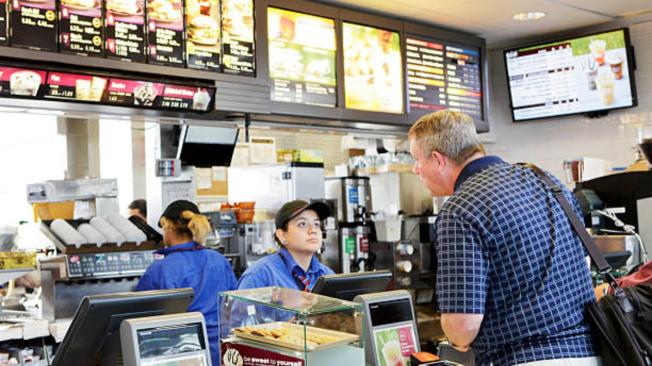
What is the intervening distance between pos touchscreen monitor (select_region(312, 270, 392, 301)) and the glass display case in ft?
1.48

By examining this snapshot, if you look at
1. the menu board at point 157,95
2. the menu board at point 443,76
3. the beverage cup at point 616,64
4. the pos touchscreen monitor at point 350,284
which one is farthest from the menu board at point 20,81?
the beverage cup at point 616,64

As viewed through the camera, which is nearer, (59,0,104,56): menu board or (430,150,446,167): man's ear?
(430,150,446,167): man's ear

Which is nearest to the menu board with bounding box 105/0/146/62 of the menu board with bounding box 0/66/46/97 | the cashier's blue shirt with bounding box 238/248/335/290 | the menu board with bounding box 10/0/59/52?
the menu board with bounding box 10/0/59/52

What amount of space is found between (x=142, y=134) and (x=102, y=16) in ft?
4.65

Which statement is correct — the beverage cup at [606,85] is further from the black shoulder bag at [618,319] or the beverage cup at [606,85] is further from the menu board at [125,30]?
the black shoulder bag at [618,319]

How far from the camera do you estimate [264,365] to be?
194 centimetres

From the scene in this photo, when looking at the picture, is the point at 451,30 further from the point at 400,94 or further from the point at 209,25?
the point at 209,25

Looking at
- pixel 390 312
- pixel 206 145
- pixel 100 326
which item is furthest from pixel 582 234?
pixel 206 145

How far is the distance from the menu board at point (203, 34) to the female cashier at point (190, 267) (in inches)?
44.9

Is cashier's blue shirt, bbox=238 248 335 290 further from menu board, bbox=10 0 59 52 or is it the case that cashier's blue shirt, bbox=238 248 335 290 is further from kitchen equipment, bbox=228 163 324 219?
kitchen equipment, bbox=228 163 324 219

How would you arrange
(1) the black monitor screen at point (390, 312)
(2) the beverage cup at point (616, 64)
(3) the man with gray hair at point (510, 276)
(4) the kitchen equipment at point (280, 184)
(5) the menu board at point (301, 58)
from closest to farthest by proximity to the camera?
(3) the man with gray hair at point (510, 276)
(1) the black monitor screen at point (390, 312)
(5) the menu board at point (301, 58)
(4) the kitchen equipment at point (280, 184)
(2) the beverage cup at point (616, 64)

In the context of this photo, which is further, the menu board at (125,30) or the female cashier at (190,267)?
the menu board at (125,30)

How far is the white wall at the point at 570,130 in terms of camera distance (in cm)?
666

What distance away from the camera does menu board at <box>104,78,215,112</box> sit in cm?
435
